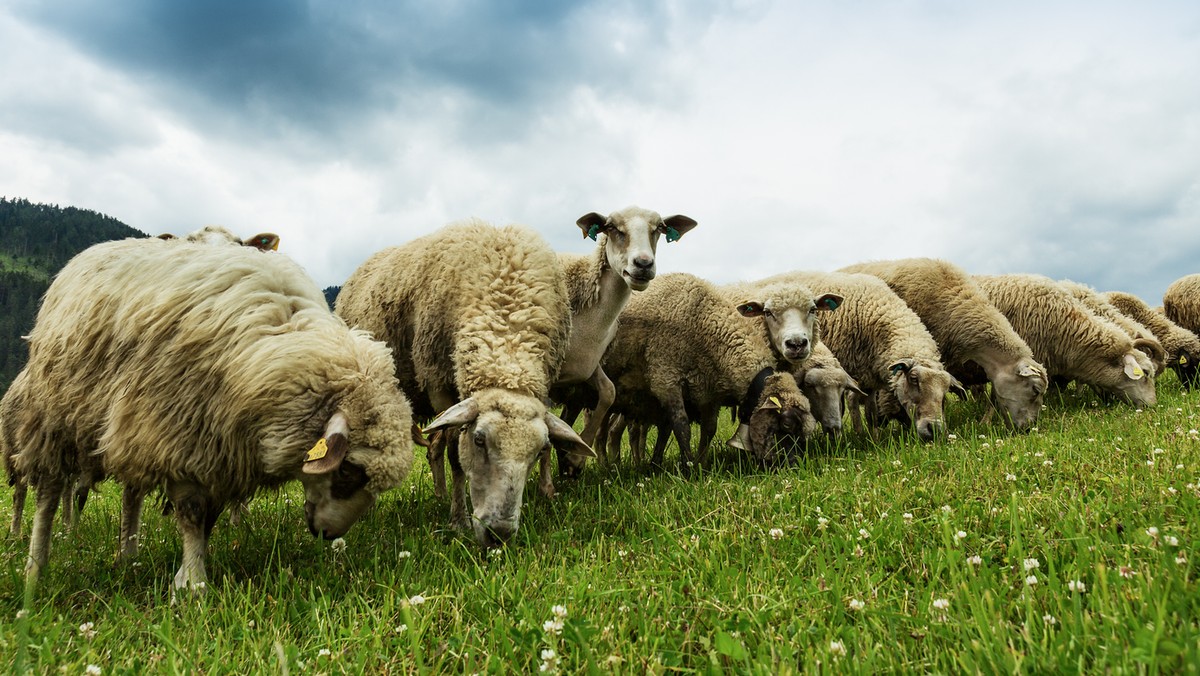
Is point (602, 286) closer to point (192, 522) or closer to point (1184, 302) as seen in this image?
point (192, 522)

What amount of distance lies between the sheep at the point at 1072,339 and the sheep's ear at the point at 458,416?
9.01 meters

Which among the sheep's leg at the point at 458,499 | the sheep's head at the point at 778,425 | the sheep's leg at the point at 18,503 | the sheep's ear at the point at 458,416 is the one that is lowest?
the sheep's leg at the point at 18,503

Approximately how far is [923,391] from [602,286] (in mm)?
3874

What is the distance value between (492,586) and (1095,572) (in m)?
2.43

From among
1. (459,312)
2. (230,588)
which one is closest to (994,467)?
(459,312)

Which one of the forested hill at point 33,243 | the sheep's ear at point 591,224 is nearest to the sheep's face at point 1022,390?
the sheep's ear at point 591,224

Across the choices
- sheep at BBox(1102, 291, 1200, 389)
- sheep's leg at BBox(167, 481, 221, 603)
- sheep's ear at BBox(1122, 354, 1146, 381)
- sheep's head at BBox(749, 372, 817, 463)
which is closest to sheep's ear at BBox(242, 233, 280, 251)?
sheep's leg at BBox(167, 481, 221, 603)

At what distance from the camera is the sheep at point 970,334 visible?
8.36m

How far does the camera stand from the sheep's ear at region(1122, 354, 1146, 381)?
8.82 m

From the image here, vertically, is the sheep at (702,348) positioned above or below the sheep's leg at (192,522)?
above

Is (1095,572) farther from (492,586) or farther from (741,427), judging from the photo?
(741,427)

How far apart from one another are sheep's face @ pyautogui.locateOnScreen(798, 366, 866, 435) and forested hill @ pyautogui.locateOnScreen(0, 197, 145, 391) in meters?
142

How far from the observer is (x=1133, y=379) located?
905 cm

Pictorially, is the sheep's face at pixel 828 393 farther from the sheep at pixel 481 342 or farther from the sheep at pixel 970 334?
the sheep at pixel 481 342
